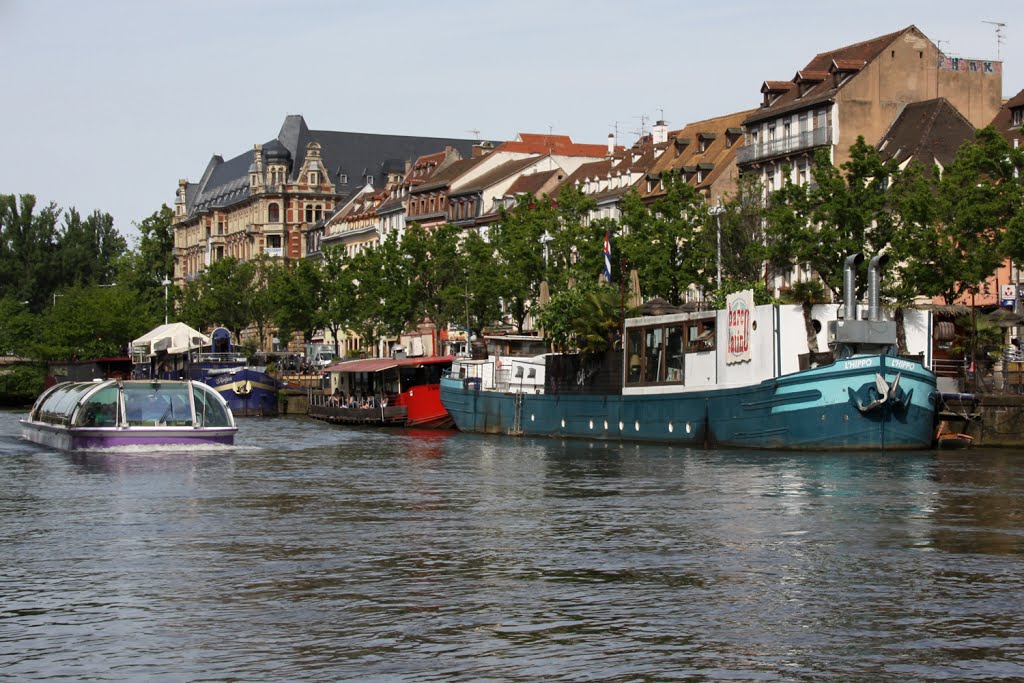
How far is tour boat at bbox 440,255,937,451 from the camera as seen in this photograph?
56.1 metres

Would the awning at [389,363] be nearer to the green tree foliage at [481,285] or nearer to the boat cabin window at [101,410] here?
the green tree foliage at [481,285]

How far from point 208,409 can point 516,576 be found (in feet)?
108

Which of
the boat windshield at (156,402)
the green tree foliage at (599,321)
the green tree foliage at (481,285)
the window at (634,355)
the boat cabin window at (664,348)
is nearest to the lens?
the boat windshield at (156,402)

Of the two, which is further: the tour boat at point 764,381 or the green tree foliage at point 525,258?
the green tree foliage at point 525,258

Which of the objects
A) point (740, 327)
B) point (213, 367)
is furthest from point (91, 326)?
point (740, 327)

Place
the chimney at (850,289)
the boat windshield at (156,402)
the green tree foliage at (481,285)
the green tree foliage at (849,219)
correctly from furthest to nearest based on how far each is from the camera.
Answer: the green tree foliage at (481,285) → the green tree foliage at (849,219) → the chimney at (850,289) → the boat windshield at (156,402)

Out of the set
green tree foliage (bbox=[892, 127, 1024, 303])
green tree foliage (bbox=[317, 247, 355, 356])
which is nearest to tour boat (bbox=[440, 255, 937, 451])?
green tree foliage (bbox=[892, 127, 1024, 303])

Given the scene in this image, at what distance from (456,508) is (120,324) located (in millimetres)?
134942

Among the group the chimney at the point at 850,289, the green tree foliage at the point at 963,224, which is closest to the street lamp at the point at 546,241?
the green tree foliage at the point at 963,224

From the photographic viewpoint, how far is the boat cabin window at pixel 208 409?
189 feet

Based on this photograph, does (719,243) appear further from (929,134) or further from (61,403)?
(61,403)

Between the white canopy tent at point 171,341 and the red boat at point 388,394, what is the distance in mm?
30069

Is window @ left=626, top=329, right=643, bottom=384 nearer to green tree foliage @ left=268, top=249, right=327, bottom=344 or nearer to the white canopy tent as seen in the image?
the white canopy tent

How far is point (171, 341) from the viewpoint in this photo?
5379 inches
